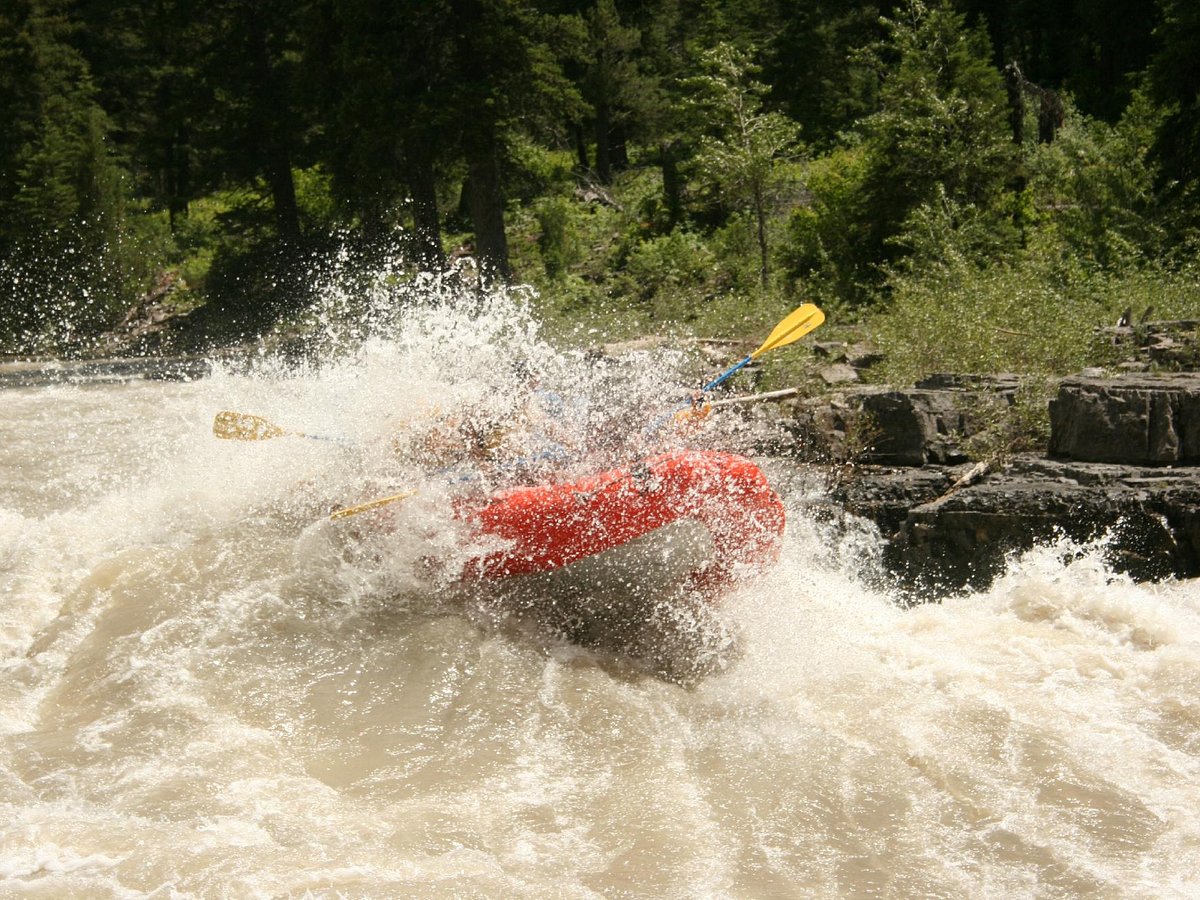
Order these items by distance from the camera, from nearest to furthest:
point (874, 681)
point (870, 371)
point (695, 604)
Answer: point (874, 681)
point (695, 604)
point (870, 371)

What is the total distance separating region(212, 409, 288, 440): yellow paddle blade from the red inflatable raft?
1.93 metres

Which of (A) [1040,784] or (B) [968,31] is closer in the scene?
(A) [1040,784]

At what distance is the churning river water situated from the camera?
13.6 feet

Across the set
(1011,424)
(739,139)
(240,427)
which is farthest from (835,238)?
(240,427)

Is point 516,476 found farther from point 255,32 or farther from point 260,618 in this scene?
point 255,32

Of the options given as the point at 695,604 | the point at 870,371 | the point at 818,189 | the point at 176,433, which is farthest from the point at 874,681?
the point at 818,189

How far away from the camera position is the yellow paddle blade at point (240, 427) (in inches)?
298

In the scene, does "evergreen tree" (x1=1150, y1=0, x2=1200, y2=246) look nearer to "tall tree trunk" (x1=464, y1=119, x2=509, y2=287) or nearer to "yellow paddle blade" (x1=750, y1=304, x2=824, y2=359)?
"yellow paddle blade" (x1=750, y1=304, x2=824, y2=359)

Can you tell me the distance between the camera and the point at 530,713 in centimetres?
543

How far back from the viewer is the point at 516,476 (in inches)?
260

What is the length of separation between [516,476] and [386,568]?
3.05 ft

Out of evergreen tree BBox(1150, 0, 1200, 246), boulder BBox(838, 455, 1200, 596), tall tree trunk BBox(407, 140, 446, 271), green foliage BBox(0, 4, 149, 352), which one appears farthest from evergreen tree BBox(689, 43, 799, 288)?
green foliage BBox(0, 4, 149, 352)

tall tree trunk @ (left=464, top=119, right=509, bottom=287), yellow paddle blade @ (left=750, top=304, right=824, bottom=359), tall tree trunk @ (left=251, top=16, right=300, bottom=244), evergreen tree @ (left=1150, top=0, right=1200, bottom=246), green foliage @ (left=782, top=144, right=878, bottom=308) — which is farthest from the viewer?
tall tree trunk @ (left=251, top=16, right=300, bottom=244)

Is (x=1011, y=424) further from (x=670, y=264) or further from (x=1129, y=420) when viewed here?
(x=670, y=264)
